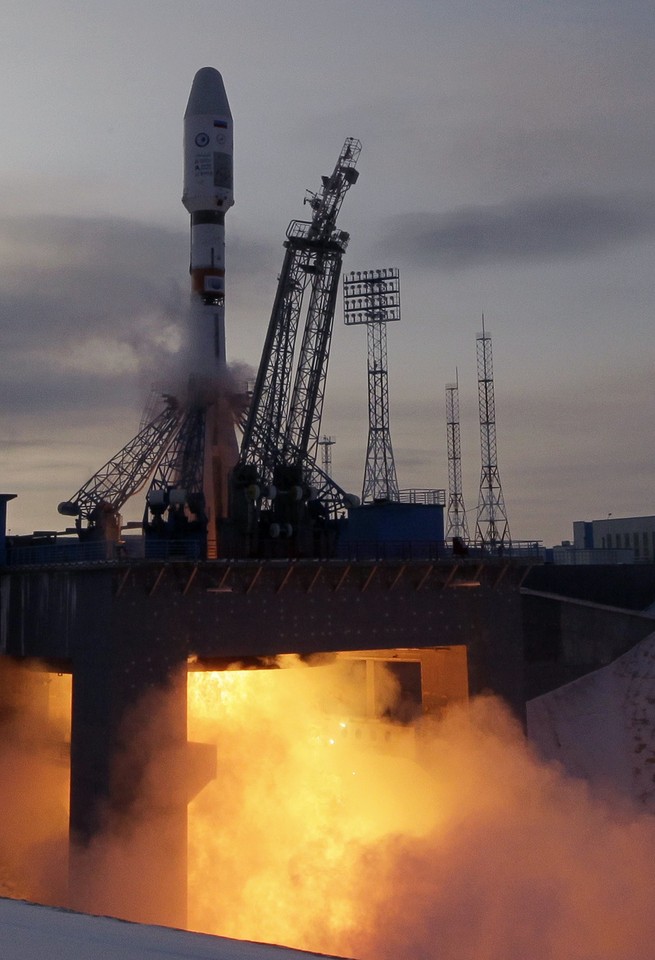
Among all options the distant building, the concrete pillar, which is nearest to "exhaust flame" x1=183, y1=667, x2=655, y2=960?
the concrete pillar

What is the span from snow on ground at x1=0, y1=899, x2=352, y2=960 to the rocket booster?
46704 millimetres

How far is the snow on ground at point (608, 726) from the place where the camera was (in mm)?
55531

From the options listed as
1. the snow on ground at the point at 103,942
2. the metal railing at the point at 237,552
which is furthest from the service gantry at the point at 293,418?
the snow on ground at the point at 103,942

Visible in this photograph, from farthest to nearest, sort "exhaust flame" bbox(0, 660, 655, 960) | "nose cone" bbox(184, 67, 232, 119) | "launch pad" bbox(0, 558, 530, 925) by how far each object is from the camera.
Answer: "nose cone" bbox(184, 67, 232, 119) → "exhaust flame" bbox(0, 660, 655, 960) → "launch pad" bbox(0, 558, 530, 925)

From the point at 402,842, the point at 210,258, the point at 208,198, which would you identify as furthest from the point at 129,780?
the point at 208,198

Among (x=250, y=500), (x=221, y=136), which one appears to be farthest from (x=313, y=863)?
(x=221, y=136)

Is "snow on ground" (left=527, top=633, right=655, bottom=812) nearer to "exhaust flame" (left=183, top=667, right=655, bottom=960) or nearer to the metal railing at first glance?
"exhaust flame" (left=183, top=667, right=655, bottom=960)

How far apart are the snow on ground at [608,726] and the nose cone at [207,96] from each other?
42949 millimetres

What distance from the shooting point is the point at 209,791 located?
41.0 meters

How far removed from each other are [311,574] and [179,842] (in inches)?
470

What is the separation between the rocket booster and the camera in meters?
55.4

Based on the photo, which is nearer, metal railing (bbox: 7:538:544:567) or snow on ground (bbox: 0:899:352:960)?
snow on ground (bbox: 0:899:352:960)

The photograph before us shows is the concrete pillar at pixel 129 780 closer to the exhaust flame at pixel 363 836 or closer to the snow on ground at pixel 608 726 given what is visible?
the exhaust flame at pixel 363 836

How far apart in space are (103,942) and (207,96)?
2220 inches
